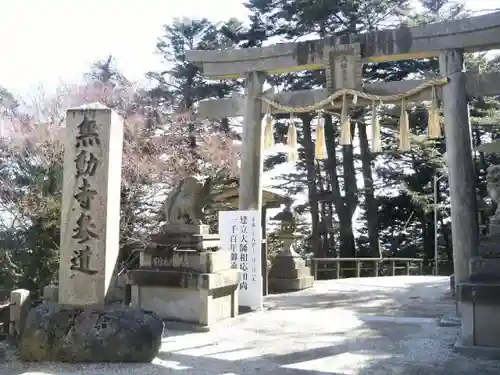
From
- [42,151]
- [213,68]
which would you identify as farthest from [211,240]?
[42,151]

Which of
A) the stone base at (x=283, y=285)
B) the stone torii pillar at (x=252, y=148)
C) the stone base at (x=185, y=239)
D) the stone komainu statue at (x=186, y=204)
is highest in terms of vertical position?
the stone torii pillar at (x=252, y=148)

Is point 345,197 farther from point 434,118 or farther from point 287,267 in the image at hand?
point 434,118

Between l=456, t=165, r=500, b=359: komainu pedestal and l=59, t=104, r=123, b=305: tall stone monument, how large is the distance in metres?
4.10

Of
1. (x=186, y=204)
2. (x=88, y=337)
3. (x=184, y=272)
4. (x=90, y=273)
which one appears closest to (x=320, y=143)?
(x=186, y=204)

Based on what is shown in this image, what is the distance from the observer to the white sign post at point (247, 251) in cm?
884

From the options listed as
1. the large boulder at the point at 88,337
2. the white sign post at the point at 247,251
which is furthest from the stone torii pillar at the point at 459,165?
the large boulder at the point at 88,337

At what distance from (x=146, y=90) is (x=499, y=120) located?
45.9 feet

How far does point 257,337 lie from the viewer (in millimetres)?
6719

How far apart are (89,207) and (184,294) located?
241cm

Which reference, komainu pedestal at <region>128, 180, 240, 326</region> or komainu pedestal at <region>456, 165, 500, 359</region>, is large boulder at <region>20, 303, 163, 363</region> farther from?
komainu pedestal at <region>456, 165, 500, 359</region>

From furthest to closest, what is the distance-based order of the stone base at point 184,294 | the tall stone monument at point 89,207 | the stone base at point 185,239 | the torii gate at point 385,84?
the torii gate at point 385,84, the stone base at point 185,239, the stone base at point 184,294, the tall stone monument at point 89,207

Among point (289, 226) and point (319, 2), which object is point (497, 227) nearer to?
point (289, 226)

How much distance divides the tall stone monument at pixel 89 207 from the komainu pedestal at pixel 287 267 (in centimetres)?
716

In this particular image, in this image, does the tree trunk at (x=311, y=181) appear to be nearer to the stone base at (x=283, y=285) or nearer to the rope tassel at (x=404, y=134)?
the stone base at (x=283, y=285)
